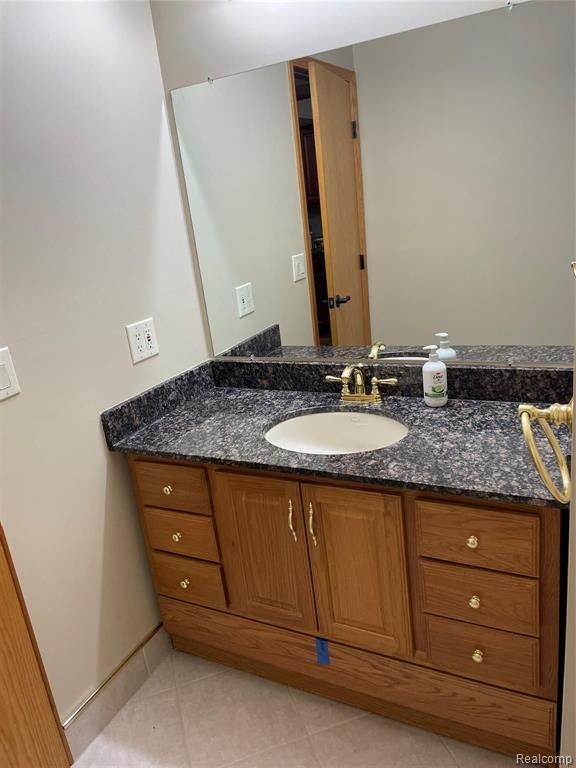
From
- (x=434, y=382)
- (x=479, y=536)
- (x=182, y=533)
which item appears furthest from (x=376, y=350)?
(x=182, y=533)

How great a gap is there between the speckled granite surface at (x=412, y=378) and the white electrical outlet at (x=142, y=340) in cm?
30

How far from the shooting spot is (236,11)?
1.63 metres

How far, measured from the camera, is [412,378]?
68.1 inches

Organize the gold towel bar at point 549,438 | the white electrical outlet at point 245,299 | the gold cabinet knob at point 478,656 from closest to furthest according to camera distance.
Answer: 1. the gold towel bar at point 549,438
2. the gold cabinet knob at point 478,656
3. the white electrical outlet at point 245,299

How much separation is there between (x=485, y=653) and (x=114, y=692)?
1.09m

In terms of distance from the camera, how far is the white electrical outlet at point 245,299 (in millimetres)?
1975

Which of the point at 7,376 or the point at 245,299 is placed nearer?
the point at 7,376

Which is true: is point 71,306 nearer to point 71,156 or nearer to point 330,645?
point 71,156

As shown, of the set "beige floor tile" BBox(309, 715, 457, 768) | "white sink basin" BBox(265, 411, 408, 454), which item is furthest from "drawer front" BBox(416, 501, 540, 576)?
"beige floor tile" BBox(309, 715, 457, 768)

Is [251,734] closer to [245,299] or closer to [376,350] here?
[376,350]

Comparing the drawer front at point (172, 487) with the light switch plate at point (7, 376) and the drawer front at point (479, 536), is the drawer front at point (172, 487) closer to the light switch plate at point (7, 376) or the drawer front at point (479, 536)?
the light switch plate at point (7, 376)

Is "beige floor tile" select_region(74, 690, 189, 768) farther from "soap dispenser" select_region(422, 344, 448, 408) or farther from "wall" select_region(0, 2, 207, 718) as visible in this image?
"soap dispenser" select_region(422, 344, 448, 408)

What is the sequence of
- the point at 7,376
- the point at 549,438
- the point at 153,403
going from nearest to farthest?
the point at 549,438 → the point at 7,376 → the point at 153,403

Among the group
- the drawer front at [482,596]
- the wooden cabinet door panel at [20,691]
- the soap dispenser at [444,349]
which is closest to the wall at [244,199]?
the soap dispenser at [444,349]
